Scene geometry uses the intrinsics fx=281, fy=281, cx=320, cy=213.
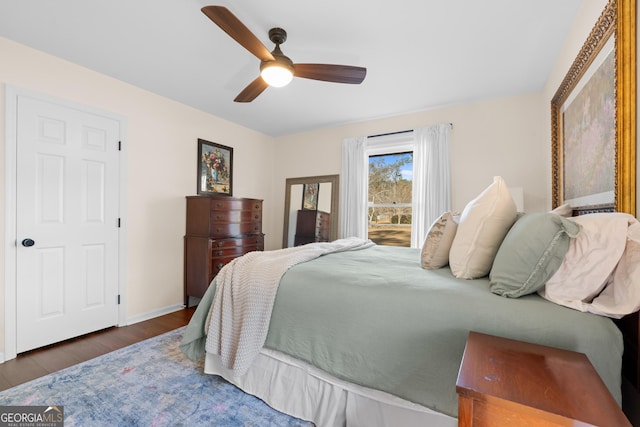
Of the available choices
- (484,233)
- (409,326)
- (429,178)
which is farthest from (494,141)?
(409,326)

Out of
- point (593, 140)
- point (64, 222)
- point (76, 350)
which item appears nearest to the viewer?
point (593, 140)

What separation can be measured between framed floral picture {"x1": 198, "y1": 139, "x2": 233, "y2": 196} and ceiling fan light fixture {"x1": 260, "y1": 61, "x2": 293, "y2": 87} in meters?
2.02

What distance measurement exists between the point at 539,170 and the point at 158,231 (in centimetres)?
439

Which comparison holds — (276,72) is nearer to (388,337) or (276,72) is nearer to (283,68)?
(283,68)

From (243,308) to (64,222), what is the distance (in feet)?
7.06

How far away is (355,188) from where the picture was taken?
163 inches

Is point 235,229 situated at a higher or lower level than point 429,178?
lower

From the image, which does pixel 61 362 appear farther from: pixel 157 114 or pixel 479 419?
pixel 479 419

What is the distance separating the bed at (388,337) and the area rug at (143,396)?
115mm

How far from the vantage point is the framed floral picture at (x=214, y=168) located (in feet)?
12.5

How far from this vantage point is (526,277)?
115cm

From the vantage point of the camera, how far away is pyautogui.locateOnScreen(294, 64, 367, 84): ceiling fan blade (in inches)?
83.3

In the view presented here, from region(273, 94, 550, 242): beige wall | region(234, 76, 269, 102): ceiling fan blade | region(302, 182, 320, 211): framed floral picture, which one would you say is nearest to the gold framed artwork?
region(273, 94, 550, 242): beige wall

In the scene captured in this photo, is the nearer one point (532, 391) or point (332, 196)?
point (532, 391)
